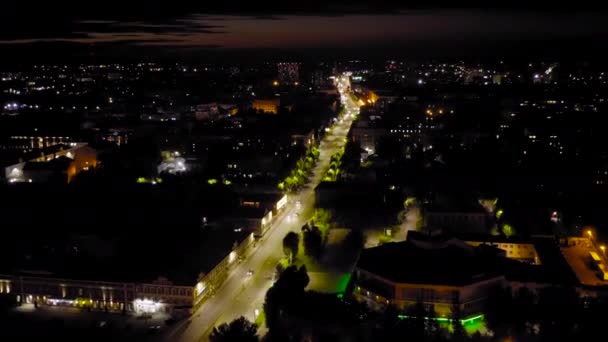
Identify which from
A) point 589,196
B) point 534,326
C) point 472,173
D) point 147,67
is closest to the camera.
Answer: point 534,326

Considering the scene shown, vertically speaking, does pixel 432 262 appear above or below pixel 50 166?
above

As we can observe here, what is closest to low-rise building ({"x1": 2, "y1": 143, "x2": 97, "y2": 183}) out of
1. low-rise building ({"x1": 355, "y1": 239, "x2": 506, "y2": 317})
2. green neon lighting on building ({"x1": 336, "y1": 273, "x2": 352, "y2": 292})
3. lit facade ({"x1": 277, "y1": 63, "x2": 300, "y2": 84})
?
green neon lighting on building ({"x1": 336, "y1": 273, "x2": 352, "y2": 292})

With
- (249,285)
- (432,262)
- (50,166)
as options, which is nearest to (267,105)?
(50,166)

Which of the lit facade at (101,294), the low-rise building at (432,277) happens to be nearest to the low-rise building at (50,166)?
the lit facade at (101,294)

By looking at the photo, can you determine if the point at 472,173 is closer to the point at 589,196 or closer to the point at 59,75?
the point at 589,196

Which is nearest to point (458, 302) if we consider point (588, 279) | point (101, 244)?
point (588, 279)

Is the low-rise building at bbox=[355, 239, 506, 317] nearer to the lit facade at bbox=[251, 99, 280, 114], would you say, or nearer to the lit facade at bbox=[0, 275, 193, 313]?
the lit facade at bbox=[0, 275, 193, 313]

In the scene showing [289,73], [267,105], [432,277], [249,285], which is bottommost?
[289,73]

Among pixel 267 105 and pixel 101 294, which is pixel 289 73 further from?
pixel 101 294
